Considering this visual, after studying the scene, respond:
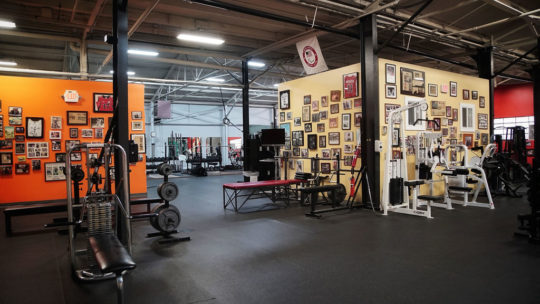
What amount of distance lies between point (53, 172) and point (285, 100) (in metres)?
5.42

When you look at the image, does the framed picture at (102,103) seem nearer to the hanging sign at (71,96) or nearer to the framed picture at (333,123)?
the hanging sign at (71,96)

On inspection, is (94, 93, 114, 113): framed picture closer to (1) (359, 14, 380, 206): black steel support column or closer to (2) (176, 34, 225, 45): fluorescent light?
(2) (176, 34, 225, 45): fluorescent light

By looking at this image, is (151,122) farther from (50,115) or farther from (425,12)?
(425,12)

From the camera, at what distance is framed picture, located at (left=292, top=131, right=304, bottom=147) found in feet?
26.9

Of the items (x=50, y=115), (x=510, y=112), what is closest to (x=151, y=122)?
(x=50, y=115)

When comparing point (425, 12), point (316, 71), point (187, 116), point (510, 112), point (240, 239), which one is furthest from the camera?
point (187, 116)

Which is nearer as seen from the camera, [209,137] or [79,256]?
[79,256]

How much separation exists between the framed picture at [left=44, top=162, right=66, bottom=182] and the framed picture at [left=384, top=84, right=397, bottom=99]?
6.81 m

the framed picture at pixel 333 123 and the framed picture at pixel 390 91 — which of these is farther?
the framed picture at pixel 333 123

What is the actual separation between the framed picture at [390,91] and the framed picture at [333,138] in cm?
126

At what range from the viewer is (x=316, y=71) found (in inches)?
293

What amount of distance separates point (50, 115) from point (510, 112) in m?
15.7

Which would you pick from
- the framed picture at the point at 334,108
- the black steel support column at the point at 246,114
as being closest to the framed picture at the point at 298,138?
the framed picture at the point at 334,108

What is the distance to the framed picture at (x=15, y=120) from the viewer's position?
693 centimetres
